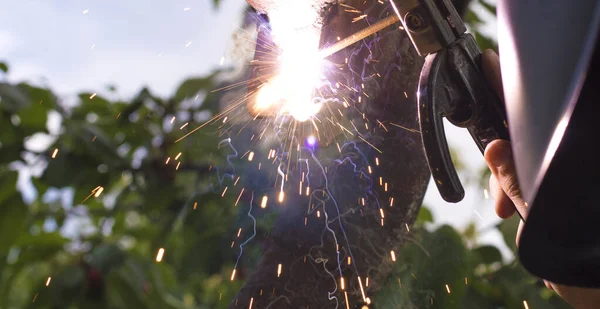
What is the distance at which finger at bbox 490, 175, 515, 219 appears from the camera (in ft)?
1.82

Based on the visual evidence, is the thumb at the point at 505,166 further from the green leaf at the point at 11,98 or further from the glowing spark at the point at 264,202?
the green leaf at the point at 11,98

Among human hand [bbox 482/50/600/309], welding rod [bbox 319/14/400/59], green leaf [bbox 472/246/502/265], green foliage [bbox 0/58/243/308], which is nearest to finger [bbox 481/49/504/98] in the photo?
human hand [bbox 482/50/600/309]

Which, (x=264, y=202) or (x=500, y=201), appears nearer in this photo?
(x=500, y=201)

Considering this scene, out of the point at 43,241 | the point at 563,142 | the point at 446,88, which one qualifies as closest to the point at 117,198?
the point at 43,241

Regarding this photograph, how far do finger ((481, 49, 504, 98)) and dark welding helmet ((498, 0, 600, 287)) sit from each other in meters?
0.20

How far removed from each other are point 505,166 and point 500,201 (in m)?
0.06

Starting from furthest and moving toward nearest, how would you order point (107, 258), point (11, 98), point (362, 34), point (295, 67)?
point (107, 258), point (11, 98), point (295, 67), point (362, 34)

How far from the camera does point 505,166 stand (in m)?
0.51

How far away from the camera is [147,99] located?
139 cm

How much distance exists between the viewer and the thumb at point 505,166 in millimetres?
506

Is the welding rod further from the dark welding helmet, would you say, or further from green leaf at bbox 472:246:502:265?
green leaf at bbox 472:246:502:265

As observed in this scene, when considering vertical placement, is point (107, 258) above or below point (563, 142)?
below

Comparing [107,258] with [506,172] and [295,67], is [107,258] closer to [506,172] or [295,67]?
[295,67]

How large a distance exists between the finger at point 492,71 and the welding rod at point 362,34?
0.10 metres
